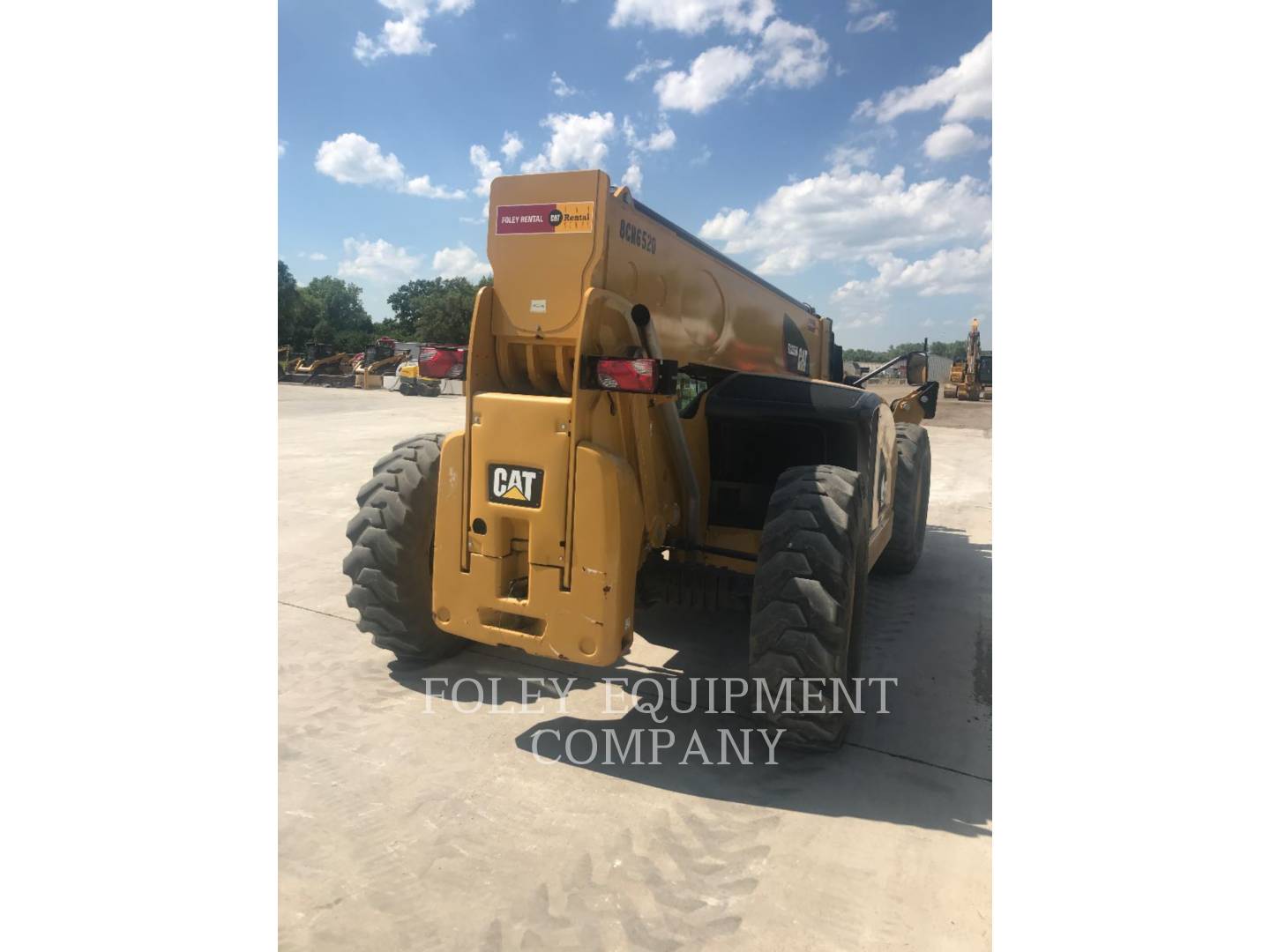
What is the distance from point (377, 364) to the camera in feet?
108

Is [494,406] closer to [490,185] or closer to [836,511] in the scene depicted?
[490,185]

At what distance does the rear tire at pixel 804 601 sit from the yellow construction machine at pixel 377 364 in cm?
3171

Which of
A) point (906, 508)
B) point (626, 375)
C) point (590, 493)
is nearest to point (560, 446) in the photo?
point (590, 493)

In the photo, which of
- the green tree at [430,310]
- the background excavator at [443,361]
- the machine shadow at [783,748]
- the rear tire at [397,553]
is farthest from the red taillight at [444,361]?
the green tree at [430,310]

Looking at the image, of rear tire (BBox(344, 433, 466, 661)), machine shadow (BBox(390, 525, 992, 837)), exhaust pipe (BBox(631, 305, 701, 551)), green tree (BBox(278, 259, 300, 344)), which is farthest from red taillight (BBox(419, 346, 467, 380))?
green tree (BBox(278, 259, 300, 344))

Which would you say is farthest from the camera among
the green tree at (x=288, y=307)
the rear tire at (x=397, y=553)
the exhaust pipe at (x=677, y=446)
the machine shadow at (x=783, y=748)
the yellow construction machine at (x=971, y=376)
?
the green tree at (x=288, y=307)

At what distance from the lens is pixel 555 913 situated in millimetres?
2486

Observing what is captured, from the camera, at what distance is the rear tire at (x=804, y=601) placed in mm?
3236

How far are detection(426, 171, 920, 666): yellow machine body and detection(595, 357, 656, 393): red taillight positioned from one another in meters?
0.10

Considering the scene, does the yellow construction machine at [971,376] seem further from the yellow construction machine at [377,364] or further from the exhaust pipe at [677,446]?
the exhaust pipe at [677,446]

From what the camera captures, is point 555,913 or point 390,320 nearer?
point 555,913

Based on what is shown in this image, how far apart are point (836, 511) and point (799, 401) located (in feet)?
3.80

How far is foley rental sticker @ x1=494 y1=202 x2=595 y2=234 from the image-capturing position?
11.0ft

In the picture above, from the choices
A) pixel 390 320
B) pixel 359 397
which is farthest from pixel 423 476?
pixel 390 320
